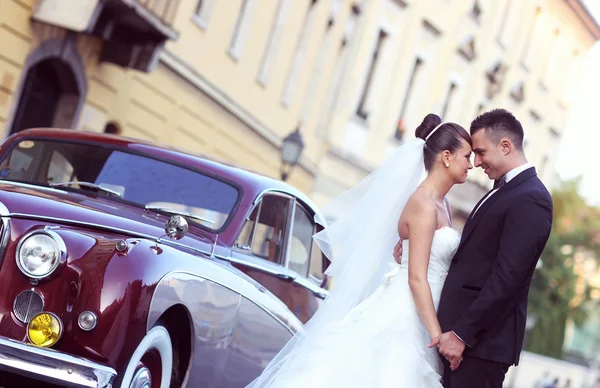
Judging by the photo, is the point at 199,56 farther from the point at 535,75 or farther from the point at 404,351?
the point at 535,75

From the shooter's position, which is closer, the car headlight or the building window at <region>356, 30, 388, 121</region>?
the car headlight

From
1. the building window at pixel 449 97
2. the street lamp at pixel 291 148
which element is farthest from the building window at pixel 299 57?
the building window at pixel 449 97

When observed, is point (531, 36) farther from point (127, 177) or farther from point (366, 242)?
point (366, 242)

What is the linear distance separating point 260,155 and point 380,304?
17.3 m

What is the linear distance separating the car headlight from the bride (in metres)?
1.13

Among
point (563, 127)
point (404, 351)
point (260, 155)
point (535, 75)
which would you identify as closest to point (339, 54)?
point (260, 155)

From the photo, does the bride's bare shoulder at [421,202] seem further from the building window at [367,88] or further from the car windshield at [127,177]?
the building window at [367,88]

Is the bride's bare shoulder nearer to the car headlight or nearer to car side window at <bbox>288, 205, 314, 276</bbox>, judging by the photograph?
the car headlight

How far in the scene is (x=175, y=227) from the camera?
528 centimetres

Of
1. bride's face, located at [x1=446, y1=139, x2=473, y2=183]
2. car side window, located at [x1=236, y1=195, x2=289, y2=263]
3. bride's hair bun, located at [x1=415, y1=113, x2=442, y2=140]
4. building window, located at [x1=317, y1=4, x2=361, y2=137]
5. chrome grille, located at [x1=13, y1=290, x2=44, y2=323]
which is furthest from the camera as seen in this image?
building window, located at [x1=317, y1=4, x2=361, y2=137]

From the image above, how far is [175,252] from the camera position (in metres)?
5.29

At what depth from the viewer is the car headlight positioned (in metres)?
4.82

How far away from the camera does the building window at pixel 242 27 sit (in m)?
20.2

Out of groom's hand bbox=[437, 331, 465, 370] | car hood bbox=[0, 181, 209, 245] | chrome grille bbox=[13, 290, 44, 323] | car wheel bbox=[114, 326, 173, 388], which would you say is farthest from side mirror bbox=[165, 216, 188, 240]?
groom's hand bbox=[437, 331, 465, 370]
